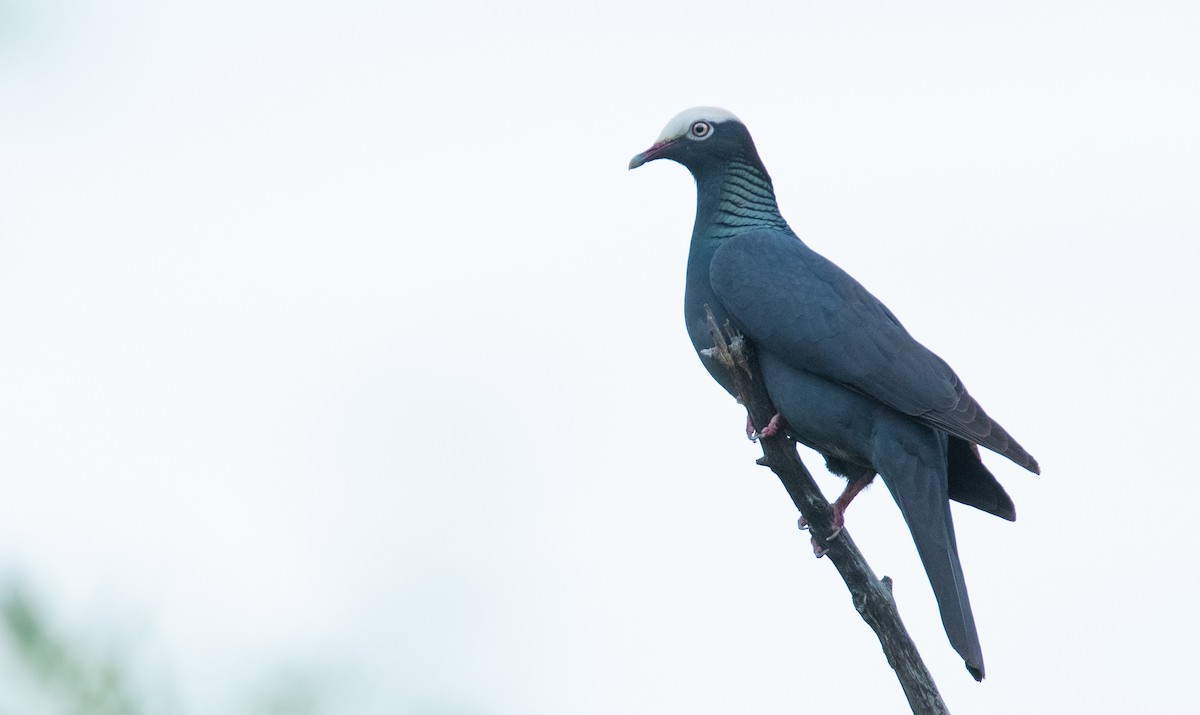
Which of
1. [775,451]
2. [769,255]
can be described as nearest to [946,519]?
[775,451]

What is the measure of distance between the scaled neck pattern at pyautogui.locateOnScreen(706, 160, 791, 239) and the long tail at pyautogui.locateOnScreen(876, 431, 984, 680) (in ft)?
4.46

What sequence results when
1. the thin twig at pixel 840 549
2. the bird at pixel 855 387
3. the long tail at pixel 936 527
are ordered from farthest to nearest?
the bird at pixel 855 387 → the long tail at pixel 936 527 → the thin twig at pixel 840 549

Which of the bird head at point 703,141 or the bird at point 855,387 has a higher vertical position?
the bird head at point 703,141

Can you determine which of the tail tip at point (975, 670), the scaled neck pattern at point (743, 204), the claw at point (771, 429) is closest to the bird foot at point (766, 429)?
the claw at point (771, 429)

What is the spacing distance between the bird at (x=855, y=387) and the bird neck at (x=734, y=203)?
0.12 m

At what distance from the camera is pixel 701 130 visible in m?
6.16

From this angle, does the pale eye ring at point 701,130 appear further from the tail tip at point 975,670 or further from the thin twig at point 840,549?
the tail tip at point 975,670

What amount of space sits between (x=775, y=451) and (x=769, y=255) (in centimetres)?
113

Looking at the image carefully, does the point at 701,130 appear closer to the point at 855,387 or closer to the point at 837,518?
the point at 855,387

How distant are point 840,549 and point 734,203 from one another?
1.91 metres

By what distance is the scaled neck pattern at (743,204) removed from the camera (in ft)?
19.4

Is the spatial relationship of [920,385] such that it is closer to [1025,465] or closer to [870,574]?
[1025,465]

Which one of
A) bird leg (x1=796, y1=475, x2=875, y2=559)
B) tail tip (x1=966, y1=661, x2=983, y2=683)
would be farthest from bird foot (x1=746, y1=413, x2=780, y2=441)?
tail tip (x1=966, y1=661, x2=983, y2=683)

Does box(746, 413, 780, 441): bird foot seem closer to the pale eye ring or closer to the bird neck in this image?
the bird neck
